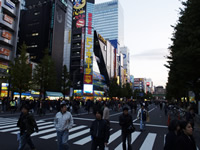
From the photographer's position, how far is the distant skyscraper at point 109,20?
14662 centimetres

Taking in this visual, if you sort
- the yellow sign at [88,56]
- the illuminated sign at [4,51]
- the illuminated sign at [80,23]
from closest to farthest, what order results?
the illuminated sign at [4,51] → the yellow sign at [88,56] → the illuminated sign at [80,23]

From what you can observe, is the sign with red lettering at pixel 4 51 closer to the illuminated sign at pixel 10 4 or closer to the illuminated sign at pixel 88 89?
the illuminated sign at pixel 10 4

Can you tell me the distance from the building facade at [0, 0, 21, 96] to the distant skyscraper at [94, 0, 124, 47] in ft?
375

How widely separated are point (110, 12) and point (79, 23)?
9373 cm

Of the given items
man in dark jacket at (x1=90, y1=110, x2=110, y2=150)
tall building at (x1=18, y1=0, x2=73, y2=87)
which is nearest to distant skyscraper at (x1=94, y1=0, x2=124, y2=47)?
tall building at (x1=18, y1=0, x2=73, y2=87)

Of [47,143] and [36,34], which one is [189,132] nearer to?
[47,143]

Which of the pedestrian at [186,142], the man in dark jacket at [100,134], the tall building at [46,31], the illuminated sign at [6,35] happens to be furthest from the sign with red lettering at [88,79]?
the pedestrian at [186,142]

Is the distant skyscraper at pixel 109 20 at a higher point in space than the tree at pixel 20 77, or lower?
higher

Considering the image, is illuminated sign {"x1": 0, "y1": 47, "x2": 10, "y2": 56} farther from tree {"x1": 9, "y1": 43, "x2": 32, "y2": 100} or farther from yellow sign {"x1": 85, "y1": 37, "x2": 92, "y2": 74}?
yellow sign {"x1": 85, "y1": 37, "x2": 92, "y2": 74}

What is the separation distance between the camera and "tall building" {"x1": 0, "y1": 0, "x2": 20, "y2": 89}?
3341 centimetres

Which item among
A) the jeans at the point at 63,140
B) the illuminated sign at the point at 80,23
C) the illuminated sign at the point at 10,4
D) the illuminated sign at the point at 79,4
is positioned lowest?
the jeans at the point at 63,140

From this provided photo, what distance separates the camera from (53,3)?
194ft

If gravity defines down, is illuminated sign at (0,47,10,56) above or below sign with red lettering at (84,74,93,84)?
above

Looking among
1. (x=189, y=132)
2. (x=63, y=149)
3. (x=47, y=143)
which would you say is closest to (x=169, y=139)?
(x=189, y=132)
